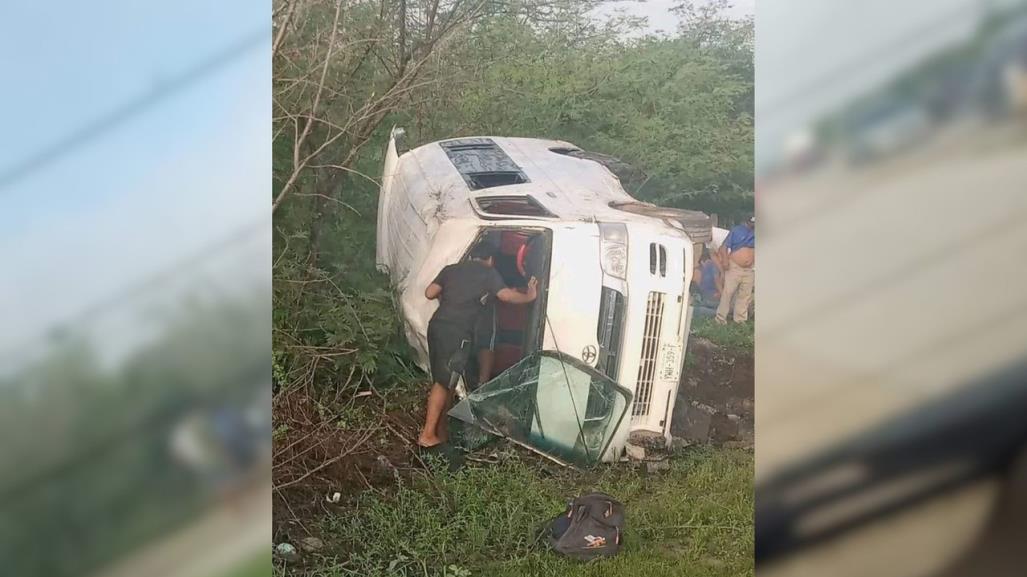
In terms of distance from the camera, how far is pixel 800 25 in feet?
7.87

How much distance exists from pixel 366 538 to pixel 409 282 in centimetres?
91

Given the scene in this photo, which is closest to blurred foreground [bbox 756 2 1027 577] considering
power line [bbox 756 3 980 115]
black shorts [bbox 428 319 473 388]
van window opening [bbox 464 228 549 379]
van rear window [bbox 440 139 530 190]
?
power line [bbox 756 3 980 115]

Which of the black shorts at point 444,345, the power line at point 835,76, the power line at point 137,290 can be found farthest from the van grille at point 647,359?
the power line at point 137,290

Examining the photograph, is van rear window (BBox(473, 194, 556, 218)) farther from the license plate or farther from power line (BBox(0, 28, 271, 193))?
power line (BBox(0, 28, 271, 193))

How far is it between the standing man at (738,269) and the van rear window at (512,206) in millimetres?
663

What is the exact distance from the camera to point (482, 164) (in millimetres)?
2350

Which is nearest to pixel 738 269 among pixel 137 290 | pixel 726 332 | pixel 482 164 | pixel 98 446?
pixel 726 332

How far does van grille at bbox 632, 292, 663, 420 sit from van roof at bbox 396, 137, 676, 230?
32 centimetres

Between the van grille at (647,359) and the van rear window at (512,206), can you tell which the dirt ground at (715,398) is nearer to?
the van grille at (647,359)

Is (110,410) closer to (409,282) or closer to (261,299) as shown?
(261,299)

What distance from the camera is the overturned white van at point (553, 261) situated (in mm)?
2311

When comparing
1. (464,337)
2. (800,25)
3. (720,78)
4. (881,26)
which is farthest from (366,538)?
(881,26)

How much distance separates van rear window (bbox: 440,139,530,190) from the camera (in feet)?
7.66

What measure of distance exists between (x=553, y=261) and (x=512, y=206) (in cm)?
25
